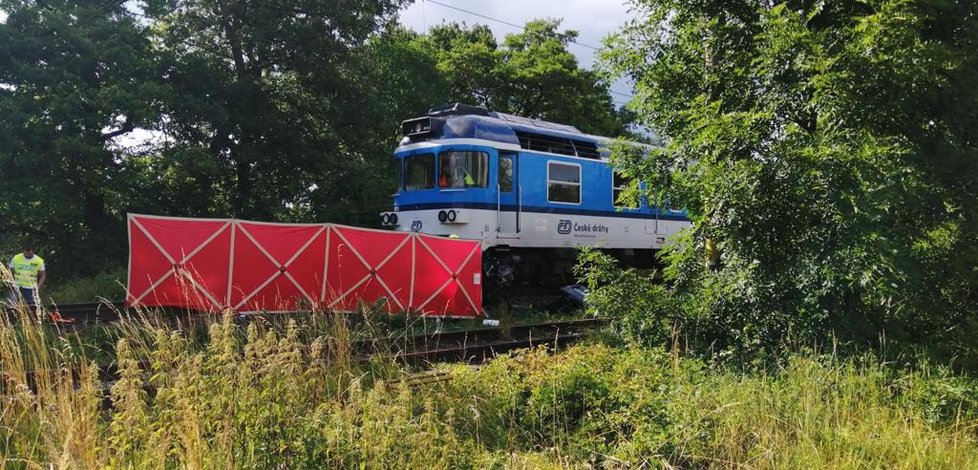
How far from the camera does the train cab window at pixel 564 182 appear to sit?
42.9ft

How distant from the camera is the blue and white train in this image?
478 inches

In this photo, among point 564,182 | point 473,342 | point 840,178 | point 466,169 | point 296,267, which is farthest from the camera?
point 564,182

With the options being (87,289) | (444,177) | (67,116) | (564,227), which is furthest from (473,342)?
(67,116)

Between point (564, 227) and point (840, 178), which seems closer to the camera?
point (840, 178)

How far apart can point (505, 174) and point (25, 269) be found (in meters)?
7.80

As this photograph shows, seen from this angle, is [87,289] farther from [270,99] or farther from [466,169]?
[466,169]

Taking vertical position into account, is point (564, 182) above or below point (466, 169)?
below

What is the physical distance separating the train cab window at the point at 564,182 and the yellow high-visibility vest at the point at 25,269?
8670 millimetres

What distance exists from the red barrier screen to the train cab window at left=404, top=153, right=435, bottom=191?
5.74 ft

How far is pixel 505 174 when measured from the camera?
12359 millimetres

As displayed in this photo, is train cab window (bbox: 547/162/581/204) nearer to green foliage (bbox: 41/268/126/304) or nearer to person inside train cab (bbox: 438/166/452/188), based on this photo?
person inside train cab (bbox: 438/166/452/188)

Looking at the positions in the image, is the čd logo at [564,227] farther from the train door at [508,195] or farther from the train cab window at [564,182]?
the train door at [508,195]

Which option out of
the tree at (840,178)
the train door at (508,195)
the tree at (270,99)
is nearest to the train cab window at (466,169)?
the train door at (508,195)

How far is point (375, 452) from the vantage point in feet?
10.9
